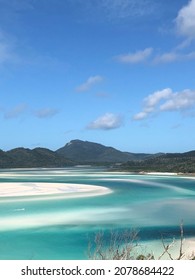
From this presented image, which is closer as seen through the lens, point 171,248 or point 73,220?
point 171,248

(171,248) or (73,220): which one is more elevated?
(73,220)

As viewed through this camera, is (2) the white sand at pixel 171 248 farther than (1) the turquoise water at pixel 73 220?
No

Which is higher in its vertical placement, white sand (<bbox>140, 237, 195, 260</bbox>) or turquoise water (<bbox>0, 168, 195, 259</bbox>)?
turquoise water (<bbox>0, 168, 195, 259</bbox>)

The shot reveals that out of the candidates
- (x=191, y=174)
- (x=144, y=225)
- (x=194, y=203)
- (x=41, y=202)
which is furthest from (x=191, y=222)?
(x=191, y=174)

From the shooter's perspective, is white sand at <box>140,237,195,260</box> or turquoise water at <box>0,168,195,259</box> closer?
white sand at <box>140,237,195,260</box>

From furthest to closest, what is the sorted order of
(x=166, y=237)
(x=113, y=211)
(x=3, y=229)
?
(x=113, y=211) → (x=3, y=229) → (x=166, y=237)

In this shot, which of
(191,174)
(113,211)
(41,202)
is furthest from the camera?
(191,174)

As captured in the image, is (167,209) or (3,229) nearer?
(3,229)

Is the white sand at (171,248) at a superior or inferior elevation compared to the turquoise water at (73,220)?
inferior
